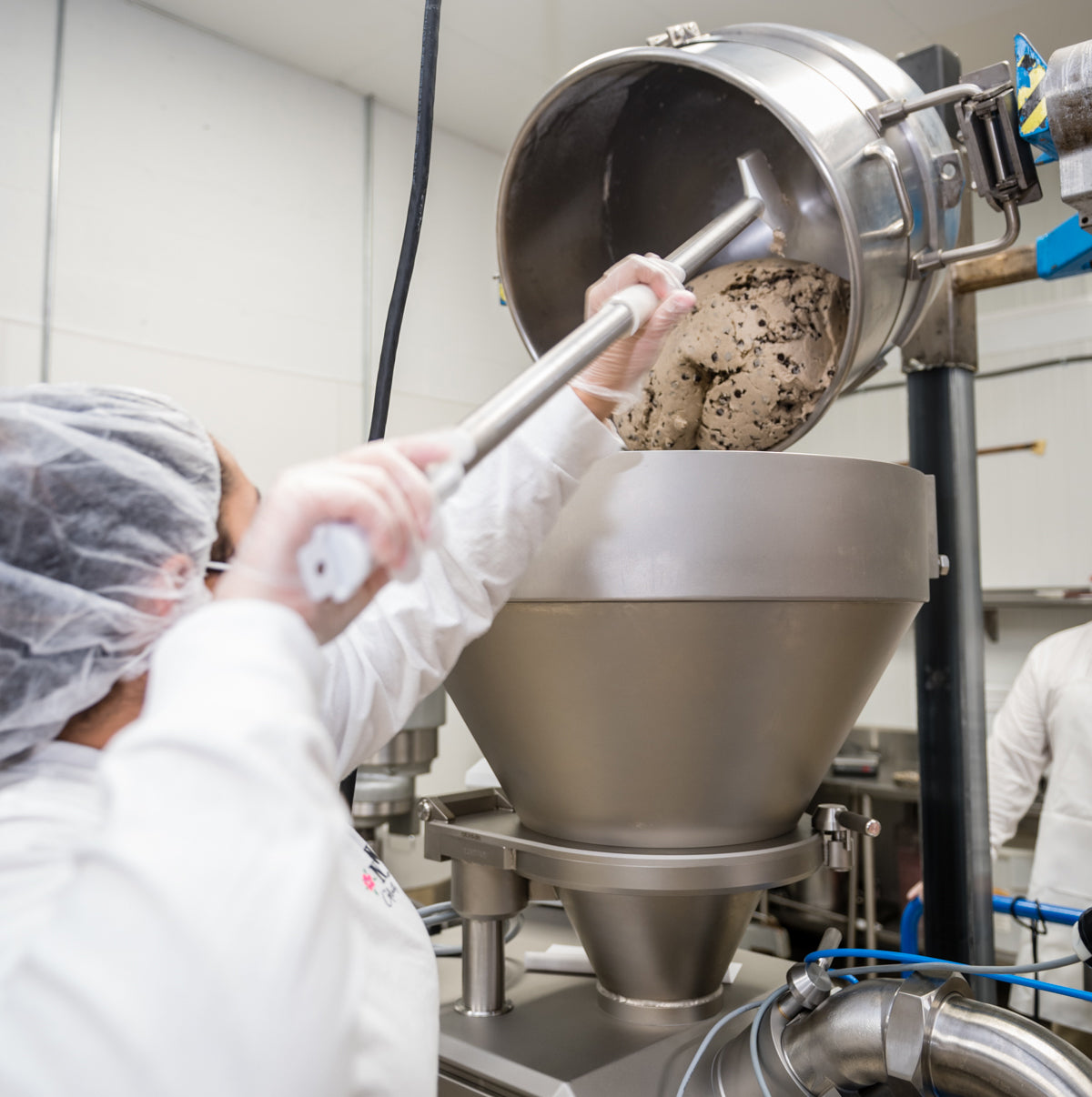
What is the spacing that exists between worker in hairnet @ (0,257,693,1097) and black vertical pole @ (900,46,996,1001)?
62cm

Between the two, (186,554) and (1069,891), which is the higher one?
(186,554)

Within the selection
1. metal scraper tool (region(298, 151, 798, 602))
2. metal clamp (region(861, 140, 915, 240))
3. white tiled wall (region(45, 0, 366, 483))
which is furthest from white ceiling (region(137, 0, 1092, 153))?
metal scraper tool (region(298, 151, 798, 602))

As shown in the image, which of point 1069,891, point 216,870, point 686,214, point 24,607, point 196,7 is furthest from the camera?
point 196,7

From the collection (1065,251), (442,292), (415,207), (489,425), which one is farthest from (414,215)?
(442,292)

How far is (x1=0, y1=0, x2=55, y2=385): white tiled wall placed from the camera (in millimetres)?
2305

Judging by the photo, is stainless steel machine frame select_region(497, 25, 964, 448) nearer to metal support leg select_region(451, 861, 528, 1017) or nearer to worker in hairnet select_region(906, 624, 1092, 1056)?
metal support leg select_region(451, 861, 528, 1017)

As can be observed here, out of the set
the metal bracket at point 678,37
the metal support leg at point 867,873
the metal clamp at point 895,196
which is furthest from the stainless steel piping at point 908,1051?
the metal support leg at point 867,873

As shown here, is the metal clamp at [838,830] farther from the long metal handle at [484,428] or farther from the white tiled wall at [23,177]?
the white tiled wall at [23,177]

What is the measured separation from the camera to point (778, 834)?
2.62ft

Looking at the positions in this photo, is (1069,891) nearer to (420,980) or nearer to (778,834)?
(778,834)

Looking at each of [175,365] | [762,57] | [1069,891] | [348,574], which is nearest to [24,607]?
[348,574]

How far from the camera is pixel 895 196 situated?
2.41ft

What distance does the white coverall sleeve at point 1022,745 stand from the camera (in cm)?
226

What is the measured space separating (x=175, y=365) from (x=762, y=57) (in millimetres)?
2211
